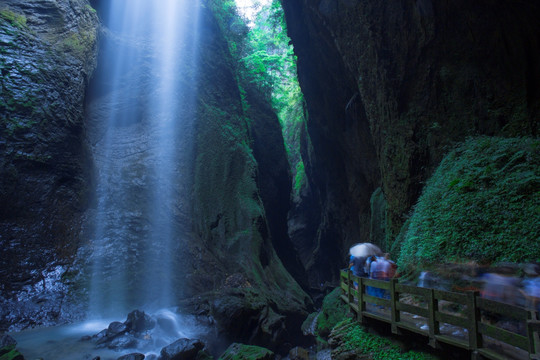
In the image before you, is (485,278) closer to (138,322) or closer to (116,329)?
(138,322)

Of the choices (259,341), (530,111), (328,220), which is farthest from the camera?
(328,220)

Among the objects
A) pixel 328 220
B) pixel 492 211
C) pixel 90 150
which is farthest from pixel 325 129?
pixel 492 211

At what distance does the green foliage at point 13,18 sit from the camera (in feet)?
43.9

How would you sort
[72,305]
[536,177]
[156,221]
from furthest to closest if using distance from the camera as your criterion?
[156,221], [72,305], [536,177]

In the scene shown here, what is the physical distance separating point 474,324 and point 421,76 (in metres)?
9.31

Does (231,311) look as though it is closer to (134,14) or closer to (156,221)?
(156,221)

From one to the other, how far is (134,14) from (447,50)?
64.5 ft

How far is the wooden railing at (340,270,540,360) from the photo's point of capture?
13.2ft

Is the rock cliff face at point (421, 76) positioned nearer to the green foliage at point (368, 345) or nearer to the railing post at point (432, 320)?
the green foliage at point (368, 345)

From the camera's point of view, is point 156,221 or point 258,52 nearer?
point 156,221

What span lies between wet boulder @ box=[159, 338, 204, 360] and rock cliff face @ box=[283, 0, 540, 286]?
7.28 m

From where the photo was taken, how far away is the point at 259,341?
11398 mm

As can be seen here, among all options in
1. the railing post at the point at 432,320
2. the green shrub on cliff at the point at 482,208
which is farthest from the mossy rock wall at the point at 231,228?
the railing post at the point at 432,320

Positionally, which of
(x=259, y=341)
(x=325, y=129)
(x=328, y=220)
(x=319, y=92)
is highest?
(x=319, y=92)
